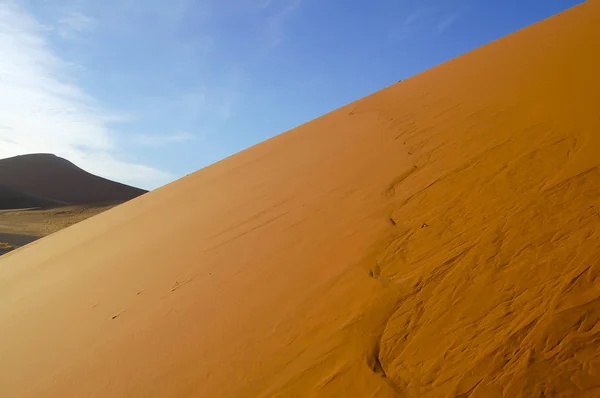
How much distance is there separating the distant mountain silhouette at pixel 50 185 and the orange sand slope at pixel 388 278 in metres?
35.2

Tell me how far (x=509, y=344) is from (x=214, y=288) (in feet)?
8.28

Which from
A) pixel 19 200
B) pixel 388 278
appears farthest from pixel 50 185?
pixel 388 278

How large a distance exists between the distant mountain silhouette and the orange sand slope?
115ft

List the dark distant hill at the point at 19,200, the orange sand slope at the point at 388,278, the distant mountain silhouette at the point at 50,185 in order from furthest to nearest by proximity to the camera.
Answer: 1. the distant mountain silhouette at the point at 50,185
2. the dark distant hill at the point at 19,200
3. the orange sand slope at the point at 388,278

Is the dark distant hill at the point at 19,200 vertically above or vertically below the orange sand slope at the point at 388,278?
above

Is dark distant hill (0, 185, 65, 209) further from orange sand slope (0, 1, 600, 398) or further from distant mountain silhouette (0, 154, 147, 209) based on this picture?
orange sand slope (0, 1, 600, 398)

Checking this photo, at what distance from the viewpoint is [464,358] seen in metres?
2.04

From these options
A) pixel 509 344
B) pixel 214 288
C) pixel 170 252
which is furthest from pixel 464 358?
pixel 170 252

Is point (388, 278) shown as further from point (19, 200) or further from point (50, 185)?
point (50, 185)

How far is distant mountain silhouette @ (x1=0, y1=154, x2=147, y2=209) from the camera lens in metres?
37.2

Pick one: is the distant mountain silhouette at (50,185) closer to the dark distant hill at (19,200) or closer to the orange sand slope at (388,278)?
the dark distant hill at (19,200)

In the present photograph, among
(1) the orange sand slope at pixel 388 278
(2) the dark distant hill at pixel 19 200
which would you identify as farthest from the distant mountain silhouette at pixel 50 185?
(1) the orange sand slope at pixel 388 278

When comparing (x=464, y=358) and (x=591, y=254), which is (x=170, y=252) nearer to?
(x=464, y=358)

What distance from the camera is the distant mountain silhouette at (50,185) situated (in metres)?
37.2
